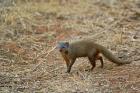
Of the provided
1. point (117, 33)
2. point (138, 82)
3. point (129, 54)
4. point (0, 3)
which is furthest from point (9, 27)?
point (138, 82)

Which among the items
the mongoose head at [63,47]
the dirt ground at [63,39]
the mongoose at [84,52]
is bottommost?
the dirt ground at [63,39]

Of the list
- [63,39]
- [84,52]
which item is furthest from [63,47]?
[63,39]

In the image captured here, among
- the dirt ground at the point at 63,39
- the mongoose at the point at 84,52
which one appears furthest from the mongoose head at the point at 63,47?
the dirt ground at the point at 63,39

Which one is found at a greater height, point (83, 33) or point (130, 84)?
point (130, 84)

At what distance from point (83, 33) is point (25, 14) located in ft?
5.16

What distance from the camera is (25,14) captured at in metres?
10.8

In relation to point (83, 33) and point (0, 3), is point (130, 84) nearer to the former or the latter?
point (83, 33)

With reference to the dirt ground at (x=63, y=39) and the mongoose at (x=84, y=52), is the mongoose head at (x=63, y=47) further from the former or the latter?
the dirt ground at (x=63, y=39)

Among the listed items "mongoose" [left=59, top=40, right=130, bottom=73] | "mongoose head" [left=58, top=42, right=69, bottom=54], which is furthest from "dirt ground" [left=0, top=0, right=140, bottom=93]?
"mongoose head" [left=58, top=42, right=69, bottom=54]

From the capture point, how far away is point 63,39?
9.43 m

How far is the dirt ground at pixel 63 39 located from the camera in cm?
671

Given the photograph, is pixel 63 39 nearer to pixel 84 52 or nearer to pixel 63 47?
pixel 84 52

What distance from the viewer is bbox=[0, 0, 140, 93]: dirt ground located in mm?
6711

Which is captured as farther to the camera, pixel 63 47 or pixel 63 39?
pixel 63 39
